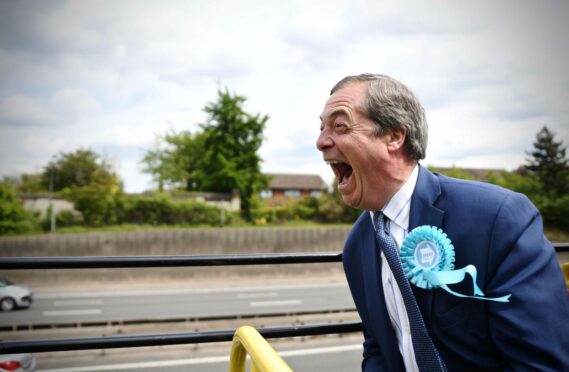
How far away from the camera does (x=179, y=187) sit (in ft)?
175

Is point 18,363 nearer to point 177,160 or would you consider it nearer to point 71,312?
point 71,312

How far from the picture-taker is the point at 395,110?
1.45 metres

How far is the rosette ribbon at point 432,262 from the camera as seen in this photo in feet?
4.11

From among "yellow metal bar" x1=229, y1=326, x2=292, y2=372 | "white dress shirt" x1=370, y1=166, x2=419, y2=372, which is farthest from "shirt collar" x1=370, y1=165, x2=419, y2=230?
"yellow metal bar" x1=229, y1=326, x2=292, y2=372

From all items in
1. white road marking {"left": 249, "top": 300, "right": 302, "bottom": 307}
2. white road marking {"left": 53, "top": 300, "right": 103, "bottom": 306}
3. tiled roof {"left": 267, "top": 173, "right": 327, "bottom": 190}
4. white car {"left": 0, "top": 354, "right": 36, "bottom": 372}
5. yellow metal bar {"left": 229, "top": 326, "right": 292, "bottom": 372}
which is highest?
tiled roof {"left": 267, "top": 173, "right": 327, "bottom": 190}

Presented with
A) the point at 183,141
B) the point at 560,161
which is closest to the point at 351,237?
the point at 183,141

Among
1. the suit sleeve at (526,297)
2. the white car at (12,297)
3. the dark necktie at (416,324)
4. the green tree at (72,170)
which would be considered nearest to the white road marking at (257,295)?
the white car at (12,297)

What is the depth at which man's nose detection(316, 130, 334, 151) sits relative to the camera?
1542mm

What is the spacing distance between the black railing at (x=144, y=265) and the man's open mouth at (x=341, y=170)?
580 mm

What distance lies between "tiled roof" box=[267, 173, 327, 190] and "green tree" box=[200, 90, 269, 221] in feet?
93.7

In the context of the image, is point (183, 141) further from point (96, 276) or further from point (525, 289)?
point (525, 289)

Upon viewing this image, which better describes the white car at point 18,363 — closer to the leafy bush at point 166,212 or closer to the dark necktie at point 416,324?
the dark necktie at point 416,324

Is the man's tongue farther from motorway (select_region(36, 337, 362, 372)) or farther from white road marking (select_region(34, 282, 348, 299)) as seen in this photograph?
white road marking (select_region(34, 282, 348, 299))

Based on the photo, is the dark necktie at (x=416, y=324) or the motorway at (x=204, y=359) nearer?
the dark necktie at (x=416, y=324)
